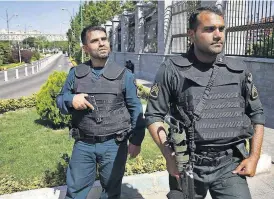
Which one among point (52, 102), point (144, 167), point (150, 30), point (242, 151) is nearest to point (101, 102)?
point (242, 151)

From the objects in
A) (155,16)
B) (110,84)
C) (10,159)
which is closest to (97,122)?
(110,84)

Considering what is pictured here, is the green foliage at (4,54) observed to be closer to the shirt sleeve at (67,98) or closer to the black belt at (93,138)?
the shirt sleeve at (67,98)

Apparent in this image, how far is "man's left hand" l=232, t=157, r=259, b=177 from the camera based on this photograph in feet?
6.40

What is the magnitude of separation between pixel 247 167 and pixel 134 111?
114 cm

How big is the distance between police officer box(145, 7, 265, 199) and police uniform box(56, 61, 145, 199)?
662 millimetres

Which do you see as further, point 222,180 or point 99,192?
point 99,192

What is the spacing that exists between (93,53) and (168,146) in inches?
45.4

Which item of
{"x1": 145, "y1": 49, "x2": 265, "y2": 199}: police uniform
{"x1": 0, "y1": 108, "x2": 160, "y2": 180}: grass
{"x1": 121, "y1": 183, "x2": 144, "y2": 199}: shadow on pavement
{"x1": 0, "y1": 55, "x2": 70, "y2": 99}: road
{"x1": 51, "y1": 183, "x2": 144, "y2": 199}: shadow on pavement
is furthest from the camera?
{"x1": 0, "y1": 55, "x2": 70, "y2": 99}: road

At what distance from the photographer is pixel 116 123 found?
2.69 metres

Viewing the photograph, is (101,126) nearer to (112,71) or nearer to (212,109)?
(112,71)

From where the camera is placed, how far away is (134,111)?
2.78m

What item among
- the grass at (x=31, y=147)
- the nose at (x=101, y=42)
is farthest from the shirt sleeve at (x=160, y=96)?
the grass at (x=31, y=147)

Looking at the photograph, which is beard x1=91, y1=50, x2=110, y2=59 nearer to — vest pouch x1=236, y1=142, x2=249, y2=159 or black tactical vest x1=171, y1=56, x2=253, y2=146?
black tactical vest x1=171, y1=56, x2=253, y2=146

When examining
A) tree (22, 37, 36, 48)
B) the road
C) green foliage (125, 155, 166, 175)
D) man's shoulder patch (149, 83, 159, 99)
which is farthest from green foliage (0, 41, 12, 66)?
tree (22, 37, 36, 48)
